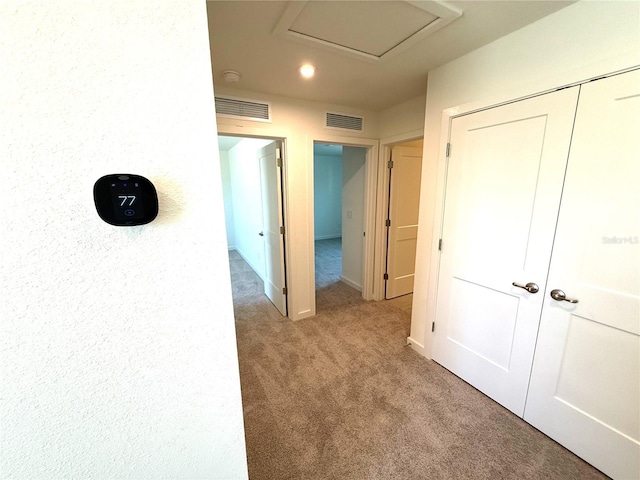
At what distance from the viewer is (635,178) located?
1.15 m

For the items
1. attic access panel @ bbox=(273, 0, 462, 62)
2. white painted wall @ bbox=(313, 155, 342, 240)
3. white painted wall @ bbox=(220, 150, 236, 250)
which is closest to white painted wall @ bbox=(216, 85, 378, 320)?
attic access panel @ bbox=(273, 0, 462, 62)

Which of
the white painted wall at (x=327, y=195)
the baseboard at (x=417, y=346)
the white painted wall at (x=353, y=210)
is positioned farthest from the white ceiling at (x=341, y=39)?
the white painted wall at (x=327, y=195)

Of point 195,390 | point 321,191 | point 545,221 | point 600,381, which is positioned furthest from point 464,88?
point 321,191

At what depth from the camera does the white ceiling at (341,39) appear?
126cm

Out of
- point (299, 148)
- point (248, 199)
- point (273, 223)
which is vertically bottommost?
point (273, 223)

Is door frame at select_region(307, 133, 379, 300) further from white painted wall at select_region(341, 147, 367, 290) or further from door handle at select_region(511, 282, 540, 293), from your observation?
door handle at select_region(511, 282, 540, 293)

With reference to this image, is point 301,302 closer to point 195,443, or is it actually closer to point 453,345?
point 453,345

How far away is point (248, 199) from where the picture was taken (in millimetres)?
4305

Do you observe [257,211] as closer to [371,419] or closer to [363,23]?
[363,23]

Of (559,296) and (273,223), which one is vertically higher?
(273,223)

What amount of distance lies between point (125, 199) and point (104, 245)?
0.38 feet

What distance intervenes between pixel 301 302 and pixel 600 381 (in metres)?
2.31

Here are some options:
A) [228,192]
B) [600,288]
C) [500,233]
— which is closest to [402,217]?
[500,233]

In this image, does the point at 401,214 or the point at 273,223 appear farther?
the point at 401,214
